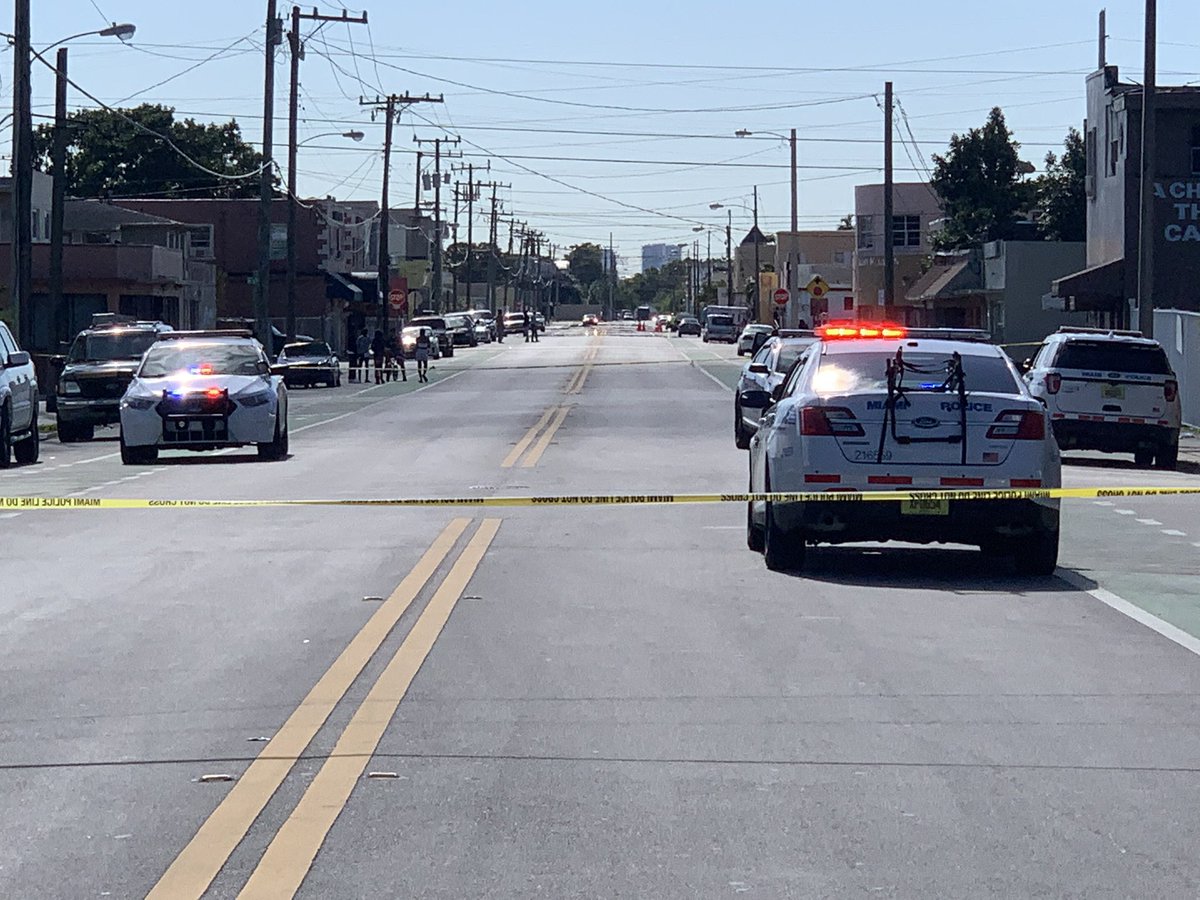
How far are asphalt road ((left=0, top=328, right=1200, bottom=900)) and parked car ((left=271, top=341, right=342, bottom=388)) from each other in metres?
41.0

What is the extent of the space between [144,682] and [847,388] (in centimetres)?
575

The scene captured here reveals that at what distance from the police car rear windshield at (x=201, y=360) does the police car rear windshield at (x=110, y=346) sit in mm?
8270

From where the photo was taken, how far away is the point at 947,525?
12.7 m

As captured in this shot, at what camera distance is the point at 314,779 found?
7137 millimetres

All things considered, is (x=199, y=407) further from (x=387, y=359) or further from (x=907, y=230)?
(x=907, y=230)

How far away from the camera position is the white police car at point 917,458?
12.7 metres

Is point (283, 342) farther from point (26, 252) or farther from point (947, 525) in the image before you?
point (947, 525)

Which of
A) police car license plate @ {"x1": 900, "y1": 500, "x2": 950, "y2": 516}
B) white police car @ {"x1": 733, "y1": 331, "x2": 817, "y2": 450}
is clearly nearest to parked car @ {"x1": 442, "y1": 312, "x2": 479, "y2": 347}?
white police car @ {"x1": 733, "y1": 331, "x2": 817, "y2": 450}

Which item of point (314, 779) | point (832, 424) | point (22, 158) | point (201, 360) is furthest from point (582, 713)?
point (22, 158)

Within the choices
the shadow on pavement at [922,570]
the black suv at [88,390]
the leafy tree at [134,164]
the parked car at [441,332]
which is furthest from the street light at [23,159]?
the leafy tree at [134,164]

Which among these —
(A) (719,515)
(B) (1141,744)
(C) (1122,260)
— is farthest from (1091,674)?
(C) (1122,260)

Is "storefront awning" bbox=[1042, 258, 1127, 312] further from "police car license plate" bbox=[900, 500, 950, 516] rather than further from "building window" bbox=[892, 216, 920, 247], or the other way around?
"building window" bbox=[892, 216, 920, 247]

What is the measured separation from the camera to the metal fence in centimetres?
3406

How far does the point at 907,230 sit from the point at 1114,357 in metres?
72.7
